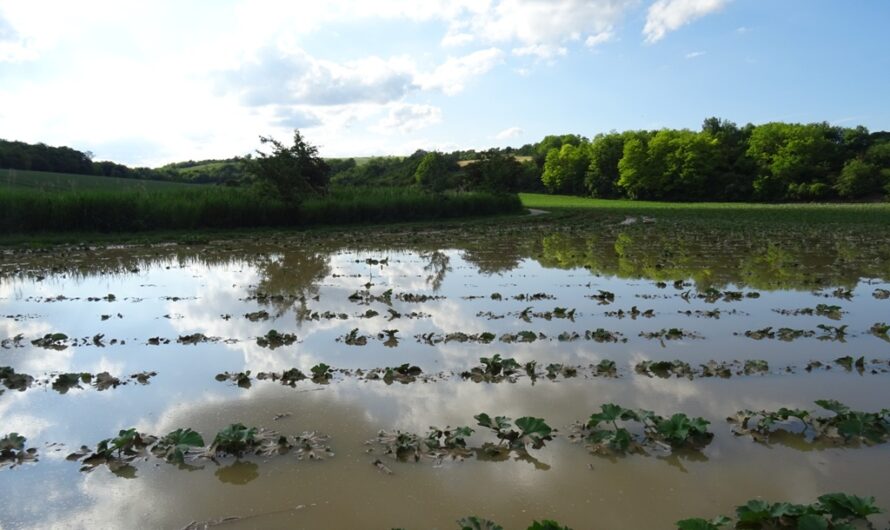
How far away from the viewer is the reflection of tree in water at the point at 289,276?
37.1 ft

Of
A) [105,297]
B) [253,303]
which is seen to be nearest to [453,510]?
[253,303]

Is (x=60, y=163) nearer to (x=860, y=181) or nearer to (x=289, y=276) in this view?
(x=289, y=276)

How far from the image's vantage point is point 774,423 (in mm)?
5379

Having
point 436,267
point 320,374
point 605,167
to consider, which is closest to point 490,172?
point 436,267

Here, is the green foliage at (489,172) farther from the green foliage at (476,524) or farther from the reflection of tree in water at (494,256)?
the green foliage at (476,524)

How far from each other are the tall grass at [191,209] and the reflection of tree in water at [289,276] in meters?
7.97

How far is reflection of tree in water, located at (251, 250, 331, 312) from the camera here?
11320 millimetres

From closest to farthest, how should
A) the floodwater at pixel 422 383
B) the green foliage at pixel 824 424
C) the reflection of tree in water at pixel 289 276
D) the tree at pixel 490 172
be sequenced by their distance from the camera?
the floodwater at pixel 422 383 < the green foliage at pixel 824 424 < the reflection of tree in water at pixel 289 276 < the tree at pixel 490 172

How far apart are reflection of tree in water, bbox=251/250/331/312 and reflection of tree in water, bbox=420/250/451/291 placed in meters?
2.53

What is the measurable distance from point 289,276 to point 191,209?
41.5ft

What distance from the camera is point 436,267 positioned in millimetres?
15523

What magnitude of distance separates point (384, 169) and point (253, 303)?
69212 mm

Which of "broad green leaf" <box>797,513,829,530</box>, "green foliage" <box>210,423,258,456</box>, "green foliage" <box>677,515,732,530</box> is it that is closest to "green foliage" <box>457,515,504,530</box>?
"green foliage" <box>677,515,732,530</box>

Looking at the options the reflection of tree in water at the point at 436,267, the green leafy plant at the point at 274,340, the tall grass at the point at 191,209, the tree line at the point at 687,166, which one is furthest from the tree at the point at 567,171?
the green leafy plant at the point at 274,340
